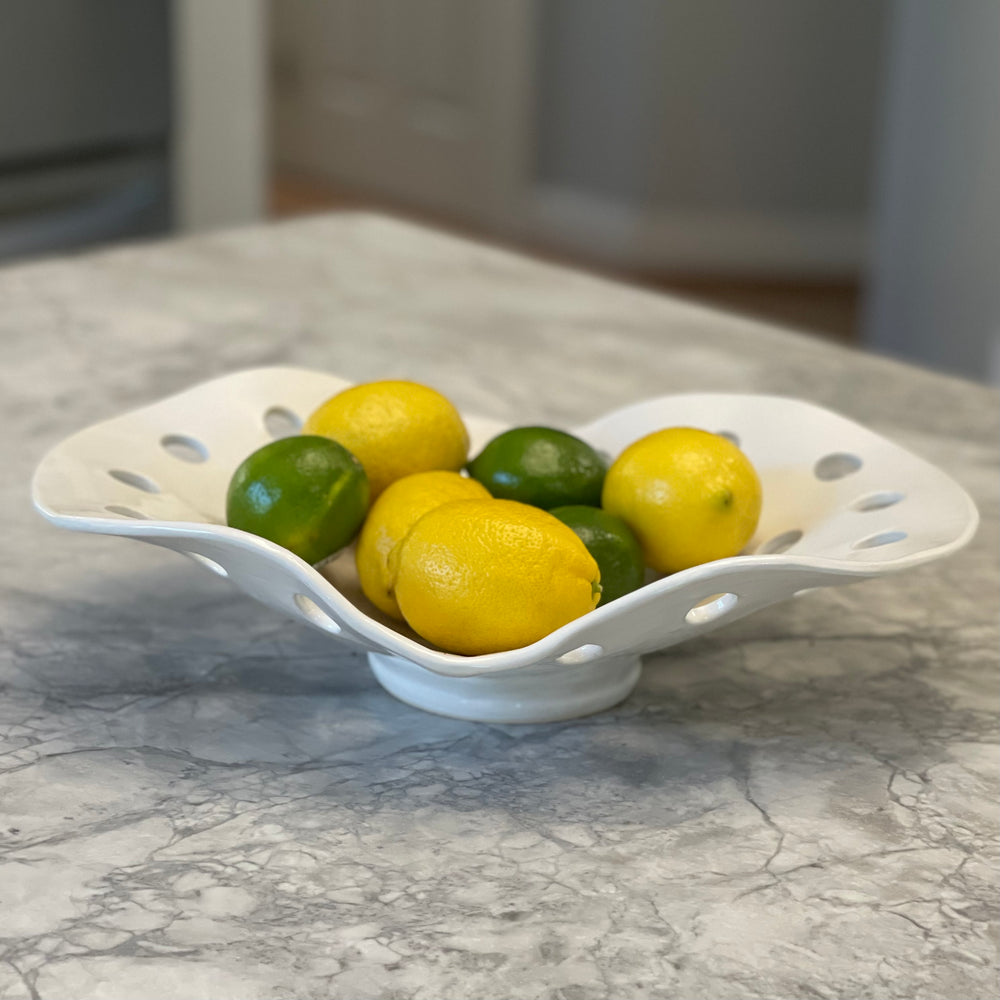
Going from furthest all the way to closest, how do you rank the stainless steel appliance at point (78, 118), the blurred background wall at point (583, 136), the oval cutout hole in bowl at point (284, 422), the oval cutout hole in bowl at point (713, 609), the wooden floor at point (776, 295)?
the wooden floor at point (776, 295) → the blurred background wall at point (583, 136) → the stainless steel appliance at point (78, 118) → the oval cutout hole in bowl at point (284, 422) → the oval cutout hole in bowl at point (713, 609)

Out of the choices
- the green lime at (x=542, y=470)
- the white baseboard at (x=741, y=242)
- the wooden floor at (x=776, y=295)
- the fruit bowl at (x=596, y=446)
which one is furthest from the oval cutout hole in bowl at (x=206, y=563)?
the white baseboard at (x=741, y=242)

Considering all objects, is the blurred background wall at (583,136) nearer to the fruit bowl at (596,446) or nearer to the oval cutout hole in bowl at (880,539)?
the fruit bowl at (596,446)

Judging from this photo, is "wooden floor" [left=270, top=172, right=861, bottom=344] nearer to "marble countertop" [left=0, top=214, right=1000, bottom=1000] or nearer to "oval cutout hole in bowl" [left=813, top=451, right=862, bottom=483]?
"oval cutout hole in bowl" [left=813, top=451, right=862, bottom=483]

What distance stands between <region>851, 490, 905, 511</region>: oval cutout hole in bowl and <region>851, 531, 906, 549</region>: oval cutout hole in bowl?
45 mm

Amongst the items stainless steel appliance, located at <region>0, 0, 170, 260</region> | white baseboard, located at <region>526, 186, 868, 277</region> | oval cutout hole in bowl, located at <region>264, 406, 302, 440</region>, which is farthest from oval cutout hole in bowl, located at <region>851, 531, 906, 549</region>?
white baseboard, located at <region>526, 186, 868, 277</region>

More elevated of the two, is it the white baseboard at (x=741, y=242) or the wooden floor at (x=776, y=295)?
the white baseboard at (x=741, y=242)

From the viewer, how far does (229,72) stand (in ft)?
8.13

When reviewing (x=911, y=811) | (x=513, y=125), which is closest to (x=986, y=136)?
(x=513, y=125)

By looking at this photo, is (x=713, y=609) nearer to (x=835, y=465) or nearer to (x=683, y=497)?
(x=683, y=497)

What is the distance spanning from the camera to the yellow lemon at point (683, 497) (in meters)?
0.66

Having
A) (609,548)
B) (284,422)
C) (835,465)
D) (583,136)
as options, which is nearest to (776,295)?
(583,136)

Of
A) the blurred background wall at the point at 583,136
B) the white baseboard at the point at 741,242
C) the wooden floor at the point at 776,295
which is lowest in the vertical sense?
the wooden floor at the point at 776,295

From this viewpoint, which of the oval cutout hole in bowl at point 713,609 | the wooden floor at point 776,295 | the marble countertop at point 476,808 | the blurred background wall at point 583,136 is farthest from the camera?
the wooden floor at point 776,295

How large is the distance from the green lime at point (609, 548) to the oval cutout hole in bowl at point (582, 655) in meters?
0.04
